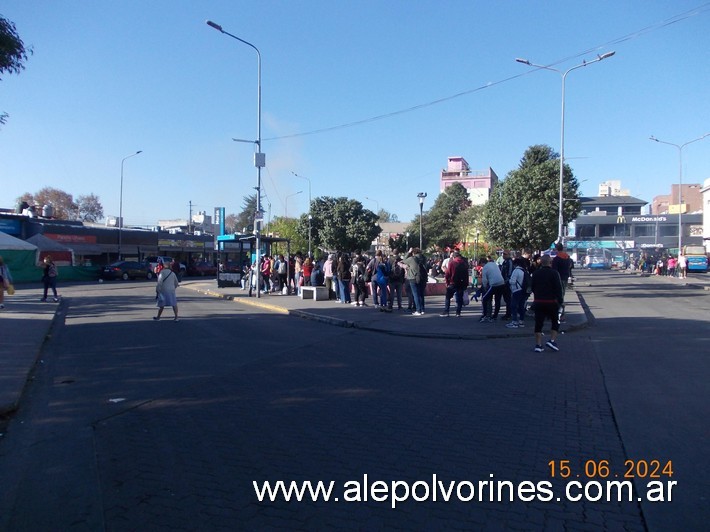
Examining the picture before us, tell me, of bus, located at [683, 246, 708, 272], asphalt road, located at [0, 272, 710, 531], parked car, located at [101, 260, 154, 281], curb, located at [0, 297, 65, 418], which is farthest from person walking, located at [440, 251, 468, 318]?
→ bus, located at [683, 246, 708, 272]

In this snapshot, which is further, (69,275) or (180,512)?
(69,275)

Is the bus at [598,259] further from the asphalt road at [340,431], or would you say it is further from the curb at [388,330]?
the asphalt road at [340,431]

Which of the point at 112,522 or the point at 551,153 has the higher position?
the point at 551,153

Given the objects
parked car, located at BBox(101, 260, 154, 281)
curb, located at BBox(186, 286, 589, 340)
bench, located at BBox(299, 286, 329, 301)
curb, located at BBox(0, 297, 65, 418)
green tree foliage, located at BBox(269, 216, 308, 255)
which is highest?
green tree foliage, located at BBox(269, 216, 308, 255)

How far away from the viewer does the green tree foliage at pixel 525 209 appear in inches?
1266

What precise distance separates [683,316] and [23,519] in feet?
58.8

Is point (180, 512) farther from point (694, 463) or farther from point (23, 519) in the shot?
point (694, 463)

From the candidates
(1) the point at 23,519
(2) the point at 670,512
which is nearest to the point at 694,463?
(2) the point at 670,512

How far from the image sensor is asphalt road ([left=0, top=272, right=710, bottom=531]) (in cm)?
419

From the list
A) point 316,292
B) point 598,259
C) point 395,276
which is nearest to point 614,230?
point 598,259

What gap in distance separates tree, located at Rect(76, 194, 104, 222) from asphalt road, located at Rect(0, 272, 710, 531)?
85.3m

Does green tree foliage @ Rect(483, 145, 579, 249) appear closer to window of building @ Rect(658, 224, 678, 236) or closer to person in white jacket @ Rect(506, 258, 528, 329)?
person in white jacket @ Rect(506, 258, 528, 329)

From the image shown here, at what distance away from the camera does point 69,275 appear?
127 ft

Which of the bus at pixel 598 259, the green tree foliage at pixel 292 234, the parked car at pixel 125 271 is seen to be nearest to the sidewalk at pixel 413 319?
the parked car at pixel 125 271
